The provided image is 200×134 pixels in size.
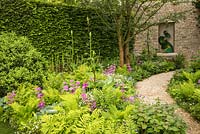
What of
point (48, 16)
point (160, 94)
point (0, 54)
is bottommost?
point (160, 94)

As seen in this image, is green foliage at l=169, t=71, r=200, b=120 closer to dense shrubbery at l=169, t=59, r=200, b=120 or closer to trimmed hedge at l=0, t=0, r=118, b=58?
dense shrubbery at l=169, t=59, r=200, b=120

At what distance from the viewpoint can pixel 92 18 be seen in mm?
10727

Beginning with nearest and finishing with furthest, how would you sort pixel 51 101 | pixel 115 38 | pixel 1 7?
1. pixel 51 101
2. pixel 1 7
3. pixel 115 38

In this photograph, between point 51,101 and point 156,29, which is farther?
point 156,29

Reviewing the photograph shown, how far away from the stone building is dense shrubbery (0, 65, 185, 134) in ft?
24.2

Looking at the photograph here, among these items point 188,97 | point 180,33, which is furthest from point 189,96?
point 180,33

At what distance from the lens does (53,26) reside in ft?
31.2

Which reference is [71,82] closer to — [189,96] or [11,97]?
[11,97]

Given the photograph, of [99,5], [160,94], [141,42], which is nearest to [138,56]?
[141,42]

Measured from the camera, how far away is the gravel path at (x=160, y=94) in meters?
5.28

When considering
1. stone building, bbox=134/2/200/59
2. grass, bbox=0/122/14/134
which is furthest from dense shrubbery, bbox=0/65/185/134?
stone building, bbox=134/2/200/59

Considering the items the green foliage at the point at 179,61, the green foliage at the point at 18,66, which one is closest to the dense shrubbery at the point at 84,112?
the green foliage at the point at 18,66

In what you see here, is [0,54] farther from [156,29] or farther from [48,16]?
[156,29]

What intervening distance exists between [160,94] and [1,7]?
508 centimetres
